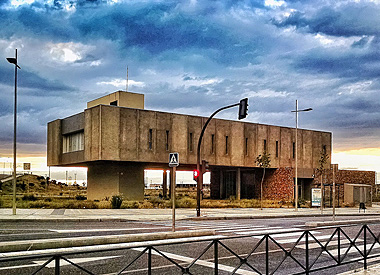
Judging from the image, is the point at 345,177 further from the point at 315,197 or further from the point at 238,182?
the point at 315,197

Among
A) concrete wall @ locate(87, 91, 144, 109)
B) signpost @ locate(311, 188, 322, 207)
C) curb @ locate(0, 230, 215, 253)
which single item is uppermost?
concrete wall @ locate(87, 91, 144, 109)

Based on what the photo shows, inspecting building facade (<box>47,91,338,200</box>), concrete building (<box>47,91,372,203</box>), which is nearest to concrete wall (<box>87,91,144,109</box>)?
building facade (<box>47,91,338,200</box>)

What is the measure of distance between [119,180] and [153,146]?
5.01 meters

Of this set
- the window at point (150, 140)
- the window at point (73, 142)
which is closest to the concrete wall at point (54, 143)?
the window at point (73, 142)

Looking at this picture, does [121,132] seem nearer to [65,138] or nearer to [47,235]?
[65,138]

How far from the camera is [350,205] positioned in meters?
50.1

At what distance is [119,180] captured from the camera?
47.1 metres

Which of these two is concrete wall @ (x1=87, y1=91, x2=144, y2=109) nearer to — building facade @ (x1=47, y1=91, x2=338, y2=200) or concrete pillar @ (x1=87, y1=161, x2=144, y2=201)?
building facade @ (x1=47, y1=91, x2=338, y2=200)

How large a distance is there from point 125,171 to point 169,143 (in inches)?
218

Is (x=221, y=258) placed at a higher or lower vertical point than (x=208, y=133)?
lower

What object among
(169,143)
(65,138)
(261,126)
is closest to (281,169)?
(261,126)

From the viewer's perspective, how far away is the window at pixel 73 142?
48.5 meters

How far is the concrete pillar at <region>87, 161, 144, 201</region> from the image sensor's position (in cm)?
4728

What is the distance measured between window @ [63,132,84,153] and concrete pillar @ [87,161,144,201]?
304cm
